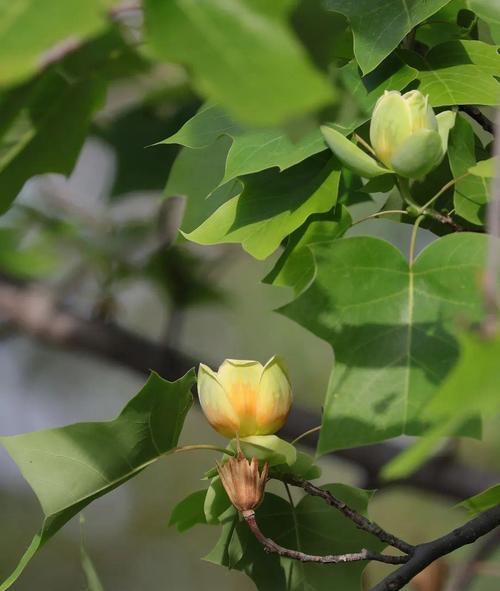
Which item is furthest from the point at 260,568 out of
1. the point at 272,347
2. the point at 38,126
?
the point at 272,347

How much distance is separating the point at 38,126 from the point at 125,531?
299cm

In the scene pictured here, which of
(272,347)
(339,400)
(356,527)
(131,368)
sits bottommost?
(272,347)

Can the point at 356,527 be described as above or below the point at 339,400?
below

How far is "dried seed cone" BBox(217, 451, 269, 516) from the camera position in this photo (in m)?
0.58

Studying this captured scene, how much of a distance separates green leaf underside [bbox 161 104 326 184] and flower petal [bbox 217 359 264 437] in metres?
0.13

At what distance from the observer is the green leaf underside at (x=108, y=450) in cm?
64

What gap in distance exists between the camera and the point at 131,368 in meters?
1.64

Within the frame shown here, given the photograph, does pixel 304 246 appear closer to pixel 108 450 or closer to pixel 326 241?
pixel 326 241

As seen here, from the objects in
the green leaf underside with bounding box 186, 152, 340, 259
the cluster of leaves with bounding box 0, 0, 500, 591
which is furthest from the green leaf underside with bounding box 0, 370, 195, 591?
the green leaf underside with bounding box 186, 152, 340, 259

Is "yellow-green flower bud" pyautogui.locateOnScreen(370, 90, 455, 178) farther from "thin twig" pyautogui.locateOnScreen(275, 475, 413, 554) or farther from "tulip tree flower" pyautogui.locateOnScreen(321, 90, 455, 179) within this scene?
"thin twig" pyautogui.locateOnScreen(275, 475, 413, 554)

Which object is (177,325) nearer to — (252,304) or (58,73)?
(58,73)

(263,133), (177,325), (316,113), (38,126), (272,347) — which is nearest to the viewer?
(316,113)

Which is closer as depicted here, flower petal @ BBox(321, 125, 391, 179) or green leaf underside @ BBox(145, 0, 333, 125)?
green leaf underside @ BBox(145, 0, 333, 125)

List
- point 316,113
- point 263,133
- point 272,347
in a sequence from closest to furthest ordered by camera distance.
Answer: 1. point 316,113
2. point 263,133
3. point 272,347
